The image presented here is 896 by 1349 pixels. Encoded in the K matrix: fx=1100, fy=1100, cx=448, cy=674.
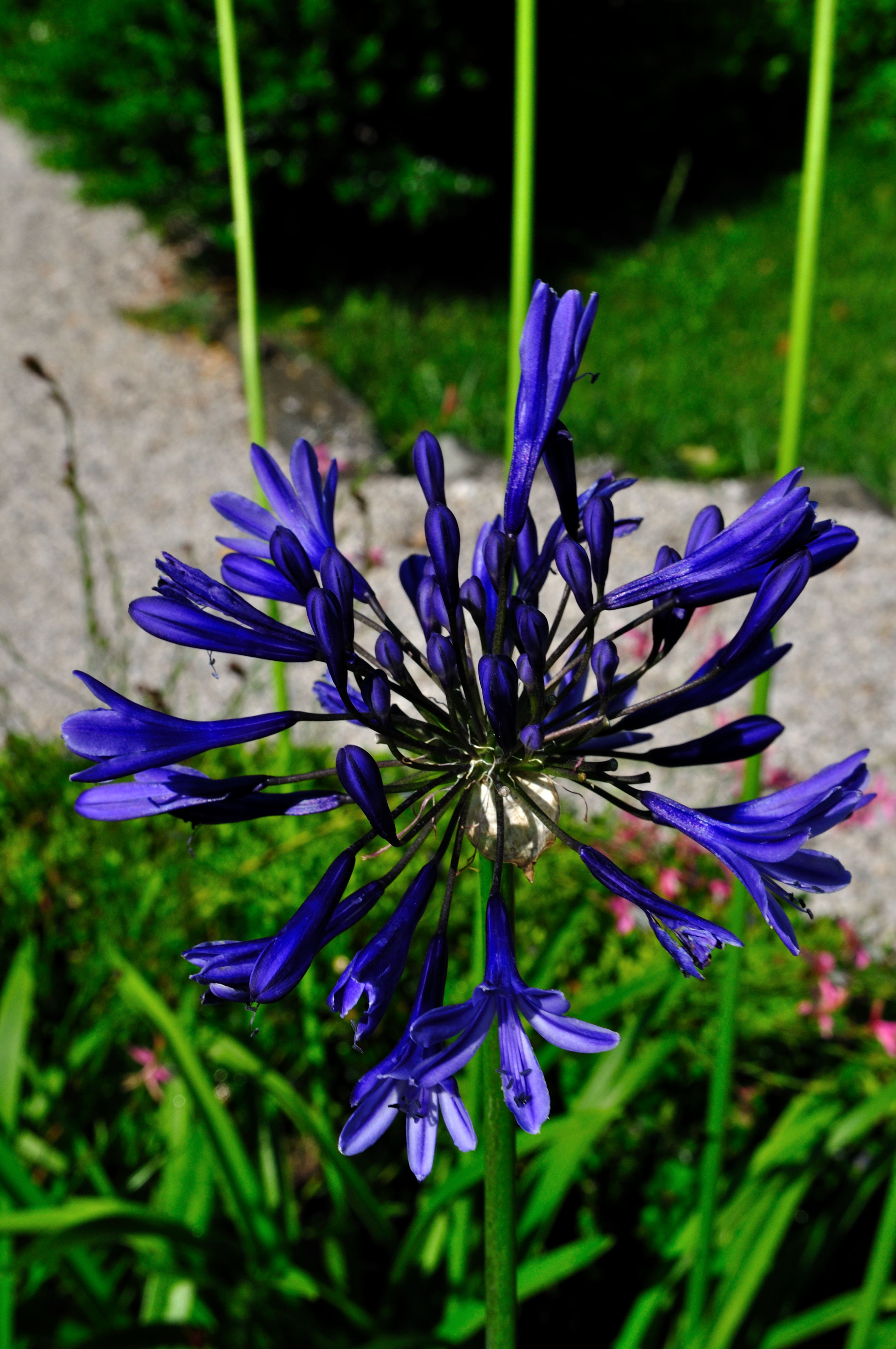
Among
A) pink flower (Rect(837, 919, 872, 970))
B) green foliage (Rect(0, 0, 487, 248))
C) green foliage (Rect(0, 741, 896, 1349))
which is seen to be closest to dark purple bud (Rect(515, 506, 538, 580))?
green foliage (Rect(0, 741, 896, 1349))

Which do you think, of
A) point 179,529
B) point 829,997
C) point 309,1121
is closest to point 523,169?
point 309,1121

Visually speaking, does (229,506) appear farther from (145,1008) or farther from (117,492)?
(117,492)

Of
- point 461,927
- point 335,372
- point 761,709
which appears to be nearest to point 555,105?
point 335,372

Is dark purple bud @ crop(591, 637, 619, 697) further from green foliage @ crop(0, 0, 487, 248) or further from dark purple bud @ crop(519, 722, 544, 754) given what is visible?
green foliage @ crop(0, 0, 487, 248)

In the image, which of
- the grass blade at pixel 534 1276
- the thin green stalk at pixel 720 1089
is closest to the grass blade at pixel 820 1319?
the thin green stalk at pixel 720 1089

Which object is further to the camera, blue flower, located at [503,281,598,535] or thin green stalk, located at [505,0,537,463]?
thin green stalk, located at [505,0,537,463]

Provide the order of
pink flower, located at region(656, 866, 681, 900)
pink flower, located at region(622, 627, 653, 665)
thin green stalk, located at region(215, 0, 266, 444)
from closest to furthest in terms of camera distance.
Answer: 1. thin green stalk, located at region(215, 0, 266, 444)
2. pink flower, located at region(656, 866, 681, 900)
3. pink flower, located at region(622, 627, 653, 665)

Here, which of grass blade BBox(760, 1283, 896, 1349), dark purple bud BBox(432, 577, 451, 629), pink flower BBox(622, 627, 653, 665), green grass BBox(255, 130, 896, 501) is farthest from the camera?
green grass BBox(255, 130, 896, 501)

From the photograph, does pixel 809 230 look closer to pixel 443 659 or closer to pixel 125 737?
pixel 443 659

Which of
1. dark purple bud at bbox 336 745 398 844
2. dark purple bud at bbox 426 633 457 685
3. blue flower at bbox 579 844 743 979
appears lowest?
blue flower at bbox 579 844 743 979
